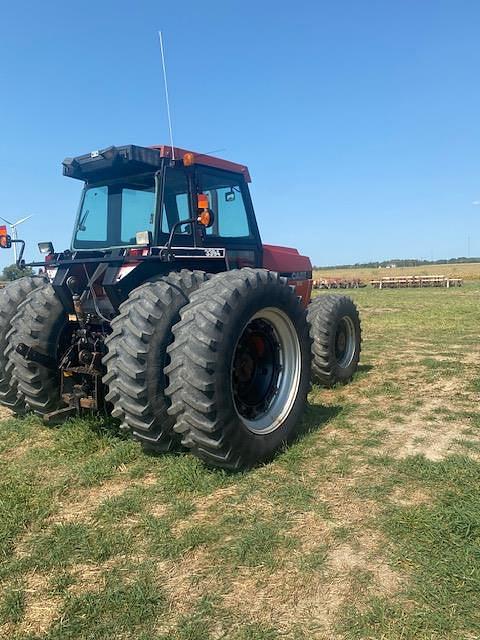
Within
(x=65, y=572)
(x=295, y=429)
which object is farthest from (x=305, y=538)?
(x=295, y=429)

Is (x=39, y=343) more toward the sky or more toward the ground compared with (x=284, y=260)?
more toward the ground

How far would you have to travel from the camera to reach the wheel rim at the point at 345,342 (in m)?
7.04

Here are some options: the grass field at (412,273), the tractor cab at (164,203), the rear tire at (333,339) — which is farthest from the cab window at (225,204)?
the grass field at (412,273)

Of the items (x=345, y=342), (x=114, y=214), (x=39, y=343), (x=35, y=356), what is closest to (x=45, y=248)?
(x=114, y=214)

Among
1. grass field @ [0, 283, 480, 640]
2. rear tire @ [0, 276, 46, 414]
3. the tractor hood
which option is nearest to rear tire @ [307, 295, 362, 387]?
the tractor hood

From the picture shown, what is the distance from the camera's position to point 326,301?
6863mm

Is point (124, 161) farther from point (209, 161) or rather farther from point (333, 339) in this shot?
point (333, 339)

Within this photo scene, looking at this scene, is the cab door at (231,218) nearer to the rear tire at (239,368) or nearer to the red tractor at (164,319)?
the red tractor at (164,319)

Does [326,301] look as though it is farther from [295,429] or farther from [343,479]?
[343,479]

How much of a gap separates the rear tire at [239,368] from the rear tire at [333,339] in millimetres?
1739

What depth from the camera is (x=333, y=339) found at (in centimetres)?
666

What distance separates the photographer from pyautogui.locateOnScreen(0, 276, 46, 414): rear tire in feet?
16.7

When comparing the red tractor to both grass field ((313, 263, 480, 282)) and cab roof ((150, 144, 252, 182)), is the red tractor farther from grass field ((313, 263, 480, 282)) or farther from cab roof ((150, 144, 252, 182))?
grass field ((313, 263, 480, 282))

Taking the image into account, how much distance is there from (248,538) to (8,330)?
359cm
